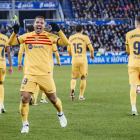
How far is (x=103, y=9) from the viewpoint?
42656 mm

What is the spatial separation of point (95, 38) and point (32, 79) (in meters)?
29.6

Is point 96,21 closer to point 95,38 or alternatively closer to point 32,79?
point 95,38

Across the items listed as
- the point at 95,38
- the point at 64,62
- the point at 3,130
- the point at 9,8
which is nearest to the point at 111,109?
the point at 3,130

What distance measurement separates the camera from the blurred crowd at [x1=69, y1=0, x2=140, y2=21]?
136ft

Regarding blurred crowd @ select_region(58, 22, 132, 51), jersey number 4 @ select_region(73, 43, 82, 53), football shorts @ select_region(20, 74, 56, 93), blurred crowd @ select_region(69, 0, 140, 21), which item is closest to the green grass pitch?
football shorts @ select_region(20, 74, 56, 93)

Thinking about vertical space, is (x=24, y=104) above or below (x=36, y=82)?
below

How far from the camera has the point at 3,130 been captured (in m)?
6.16

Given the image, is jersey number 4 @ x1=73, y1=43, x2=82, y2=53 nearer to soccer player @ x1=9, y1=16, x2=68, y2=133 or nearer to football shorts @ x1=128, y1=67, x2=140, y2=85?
football shorts @ x1=128, y1=67, x2=140, y2=85

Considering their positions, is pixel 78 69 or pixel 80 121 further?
pixel 78 69

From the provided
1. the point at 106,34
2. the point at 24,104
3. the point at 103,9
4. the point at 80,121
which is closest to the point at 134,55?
the point at 80,121

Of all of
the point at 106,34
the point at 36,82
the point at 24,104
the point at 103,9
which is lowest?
the point at 24,104

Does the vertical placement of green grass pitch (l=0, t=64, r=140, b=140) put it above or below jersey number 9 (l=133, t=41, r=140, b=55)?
below

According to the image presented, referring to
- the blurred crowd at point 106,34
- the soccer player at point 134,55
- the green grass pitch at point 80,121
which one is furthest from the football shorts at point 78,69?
the blurred crowd at point 106,34

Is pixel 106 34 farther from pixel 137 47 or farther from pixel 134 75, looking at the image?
pixel 134 75
